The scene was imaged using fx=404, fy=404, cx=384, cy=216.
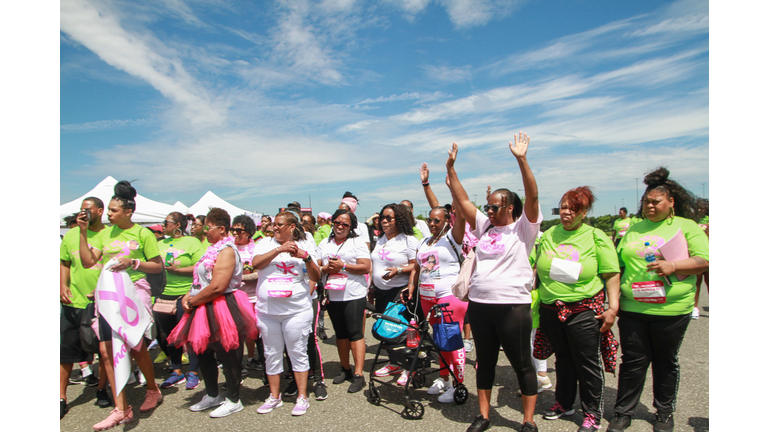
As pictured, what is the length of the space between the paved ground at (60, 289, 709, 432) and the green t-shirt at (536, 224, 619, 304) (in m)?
1.16

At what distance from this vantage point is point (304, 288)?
12.9 feet

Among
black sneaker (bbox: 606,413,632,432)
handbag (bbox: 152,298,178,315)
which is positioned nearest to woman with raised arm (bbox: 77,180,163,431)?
handbag (bbox: 152,298,178,315)

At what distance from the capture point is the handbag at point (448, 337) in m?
3.79

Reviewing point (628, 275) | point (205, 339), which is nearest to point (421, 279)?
point (628, 275)

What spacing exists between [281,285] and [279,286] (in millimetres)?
20

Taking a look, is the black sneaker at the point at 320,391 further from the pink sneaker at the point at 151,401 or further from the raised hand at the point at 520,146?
the raised hand at the point at 520,146

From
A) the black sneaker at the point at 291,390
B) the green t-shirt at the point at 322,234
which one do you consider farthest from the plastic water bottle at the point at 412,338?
the green t-shirt at the point at 322,234

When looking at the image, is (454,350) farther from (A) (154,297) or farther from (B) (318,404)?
(A) (154,297)

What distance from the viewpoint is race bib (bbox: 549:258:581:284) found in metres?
3.21

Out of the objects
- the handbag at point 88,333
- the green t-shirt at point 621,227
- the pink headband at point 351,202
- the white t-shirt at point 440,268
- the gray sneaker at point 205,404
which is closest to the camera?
the handbag at point 88,333

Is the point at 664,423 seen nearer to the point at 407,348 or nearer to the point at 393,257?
the point at 407,348

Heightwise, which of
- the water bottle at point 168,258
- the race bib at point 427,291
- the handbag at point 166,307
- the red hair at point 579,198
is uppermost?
the red hair at point 579,198

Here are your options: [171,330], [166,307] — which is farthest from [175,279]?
[171,330]

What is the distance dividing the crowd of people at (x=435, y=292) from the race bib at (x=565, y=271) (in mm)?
11
